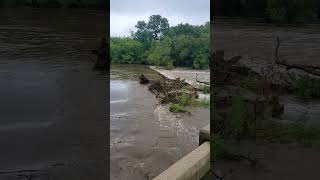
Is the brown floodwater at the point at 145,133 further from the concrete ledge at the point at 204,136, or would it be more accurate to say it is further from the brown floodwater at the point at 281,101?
the brown floodwater at the point at 281,101

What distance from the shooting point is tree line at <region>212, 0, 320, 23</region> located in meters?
5.37

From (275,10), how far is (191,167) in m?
3.58

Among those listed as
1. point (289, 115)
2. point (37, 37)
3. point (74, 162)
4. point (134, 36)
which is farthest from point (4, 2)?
point (134, 36)

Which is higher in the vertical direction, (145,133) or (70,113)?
(70,113)

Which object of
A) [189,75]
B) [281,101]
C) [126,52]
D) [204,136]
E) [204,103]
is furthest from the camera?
[126,52]

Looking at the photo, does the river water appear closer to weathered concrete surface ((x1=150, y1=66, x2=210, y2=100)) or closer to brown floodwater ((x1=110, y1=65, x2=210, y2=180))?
brown floodwater ((x1=110, y1=65, x2=210, y2=180))

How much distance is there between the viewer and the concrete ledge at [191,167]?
2.45 m

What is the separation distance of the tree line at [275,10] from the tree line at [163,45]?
4832 mm

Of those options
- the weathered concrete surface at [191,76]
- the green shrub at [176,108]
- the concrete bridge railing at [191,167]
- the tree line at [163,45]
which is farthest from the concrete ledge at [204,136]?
the tree line at [163,45]

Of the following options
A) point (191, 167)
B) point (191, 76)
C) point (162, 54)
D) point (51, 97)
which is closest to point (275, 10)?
point (51, 97)

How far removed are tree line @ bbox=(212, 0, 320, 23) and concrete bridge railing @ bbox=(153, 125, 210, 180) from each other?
2.70 meters

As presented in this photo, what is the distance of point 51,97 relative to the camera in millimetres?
5340

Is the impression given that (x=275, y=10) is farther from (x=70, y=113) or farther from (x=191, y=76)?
(x=191, y=76)

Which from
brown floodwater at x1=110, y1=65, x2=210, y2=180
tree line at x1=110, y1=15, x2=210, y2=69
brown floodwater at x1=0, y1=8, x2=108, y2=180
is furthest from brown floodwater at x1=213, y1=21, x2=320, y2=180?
tree line at x1=110, y1=15, x2=210, y2=69
